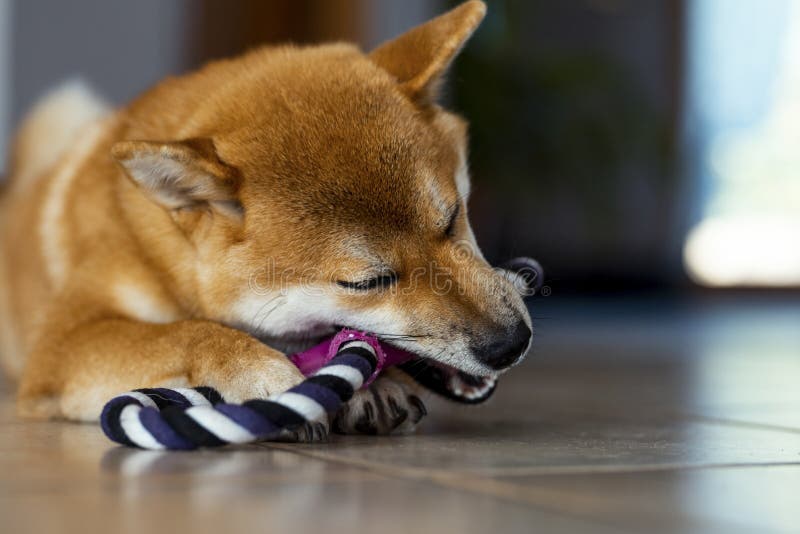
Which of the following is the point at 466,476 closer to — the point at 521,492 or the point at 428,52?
the point at 521,492

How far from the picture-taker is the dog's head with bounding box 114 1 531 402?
1765mm

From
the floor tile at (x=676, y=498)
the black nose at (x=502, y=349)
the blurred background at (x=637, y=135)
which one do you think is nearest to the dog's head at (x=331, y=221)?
the black nose at (x=502, y=349)

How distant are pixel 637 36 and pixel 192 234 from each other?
23.3ft

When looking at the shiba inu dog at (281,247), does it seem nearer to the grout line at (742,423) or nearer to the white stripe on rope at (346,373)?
the white stripe on rope at (346,373)

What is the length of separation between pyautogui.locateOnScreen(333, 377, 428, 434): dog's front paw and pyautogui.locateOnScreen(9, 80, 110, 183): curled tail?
1.74m

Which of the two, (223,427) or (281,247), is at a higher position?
(281,247)

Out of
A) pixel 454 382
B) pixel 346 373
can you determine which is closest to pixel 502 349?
pixel 454 382

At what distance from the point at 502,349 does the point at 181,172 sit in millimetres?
626

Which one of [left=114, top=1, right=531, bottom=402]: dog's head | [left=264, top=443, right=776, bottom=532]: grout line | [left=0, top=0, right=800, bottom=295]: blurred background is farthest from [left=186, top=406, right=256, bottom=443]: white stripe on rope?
[left=0, top=0, right=800, bottom=295]: blurred background

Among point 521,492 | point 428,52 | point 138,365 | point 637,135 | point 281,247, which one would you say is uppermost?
point 637,135

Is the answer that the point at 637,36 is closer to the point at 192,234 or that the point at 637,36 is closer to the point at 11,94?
the point at 11,94

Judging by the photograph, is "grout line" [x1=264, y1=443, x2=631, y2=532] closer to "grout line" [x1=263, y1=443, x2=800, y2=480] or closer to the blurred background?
"grout line" [x1=263, y1=443, x2=800, y2=480]

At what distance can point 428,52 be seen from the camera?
7.22 feet

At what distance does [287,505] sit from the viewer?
3.56 feet
